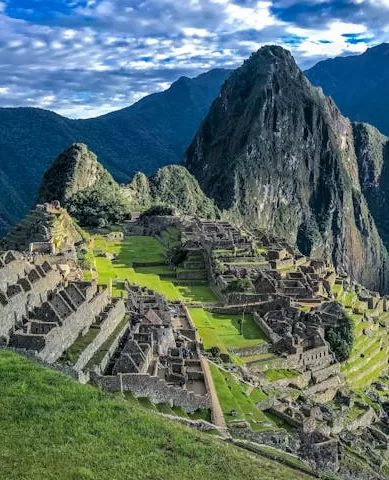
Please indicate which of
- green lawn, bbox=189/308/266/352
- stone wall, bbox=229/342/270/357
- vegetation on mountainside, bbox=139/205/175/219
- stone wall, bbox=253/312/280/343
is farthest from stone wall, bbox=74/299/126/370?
vegetation on mountainside, bbox=139/205/175/219

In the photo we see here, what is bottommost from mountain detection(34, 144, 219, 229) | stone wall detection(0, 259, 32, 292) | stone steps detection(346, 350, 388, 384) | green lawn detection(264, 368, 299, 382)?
stone steps detection(346, 350, 388, 384)

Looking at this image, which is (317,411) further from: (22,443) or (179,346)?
(22,443)

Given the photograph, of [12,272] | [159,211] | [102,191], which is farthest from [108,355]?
[102,191]

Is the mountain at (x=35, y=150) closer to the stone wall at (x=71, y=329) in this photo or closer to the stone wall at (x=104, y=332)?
the stone wall at (x=104, y=332)

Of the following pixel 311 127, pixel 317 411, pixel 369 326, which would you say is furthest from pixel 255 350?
pixel 311 127

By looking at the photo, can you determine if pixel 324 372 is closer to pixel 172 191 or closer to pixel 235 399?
pixel 235 399

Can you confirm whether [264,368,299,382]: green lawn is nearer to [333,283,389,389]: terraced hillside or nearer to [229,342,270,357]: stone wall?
[229,342,270,357]: stone wall
